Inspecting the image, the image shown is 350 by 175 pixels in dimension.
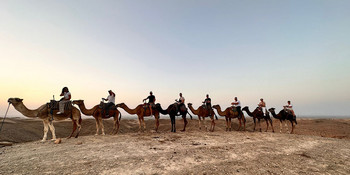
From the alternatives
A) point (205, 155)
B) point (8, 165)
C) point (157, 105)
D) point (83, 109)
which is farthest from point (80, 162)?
point (157, 105)

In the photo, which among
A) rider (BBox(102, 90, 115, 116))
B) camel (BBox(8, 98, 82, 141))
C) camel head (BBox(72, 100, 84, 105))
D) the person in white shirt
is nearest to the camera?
camel (BBox(8, 98, 82, 141))

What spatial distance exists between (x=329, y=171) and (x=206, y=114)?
10737 mm

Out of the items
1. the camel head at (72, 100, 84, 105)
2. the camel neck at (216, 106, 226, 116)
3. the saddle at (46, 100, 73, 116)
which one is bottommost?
the camel neck at (216, 106, 226, 116)

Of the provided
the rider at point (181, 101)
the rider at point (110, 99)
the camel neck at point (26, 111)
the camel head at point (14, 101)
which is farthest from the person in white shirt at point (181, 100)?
the camel head at point (14, 101)

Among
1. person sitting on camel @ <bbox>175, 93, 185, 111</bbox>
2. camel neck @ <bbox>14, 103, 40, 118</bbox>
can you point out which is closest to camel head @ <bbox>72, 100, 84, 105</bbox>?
camel neck @ <bbox>14, 103, 40, 118</bbox>

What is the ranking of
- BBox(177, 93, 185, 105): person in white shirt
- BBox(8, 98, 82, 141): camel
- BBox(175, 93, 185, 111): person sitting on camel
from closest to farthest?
BBox(8, 98, 82, 141): camel → BBox(175, 93, 185, 111): person sitting on camel → BBox(177, 93, 185, 105): person in white shirt

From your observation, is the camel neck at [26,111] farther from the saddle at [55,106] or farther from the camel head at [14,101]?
the saddle at [55,106]

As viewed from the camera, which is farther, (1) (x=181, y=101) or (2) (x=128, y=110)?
(1) (x=181, y=101)

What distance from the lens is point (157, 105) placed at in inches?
568

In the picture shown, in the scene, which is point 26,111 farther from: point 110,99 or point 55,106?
point 110,99

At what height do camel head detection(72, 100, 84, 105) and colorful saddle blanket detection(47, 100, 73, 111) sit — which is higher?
camel head detection(72, 100, 84, 105)

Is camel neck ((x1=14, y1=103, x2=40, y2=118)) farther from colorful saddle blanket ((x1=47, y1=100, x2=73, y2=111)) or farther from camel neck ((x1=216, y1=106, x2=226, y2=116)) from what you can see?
camel neck ((x1=216, y1=106, x2=226, y2=116))

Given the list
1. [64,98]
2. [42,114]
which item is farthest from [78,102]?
[42,114]

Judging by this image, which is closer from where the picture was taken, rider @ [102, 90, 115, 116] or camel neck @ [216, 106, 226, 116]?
rider @ [102, 90, 115, 116]
